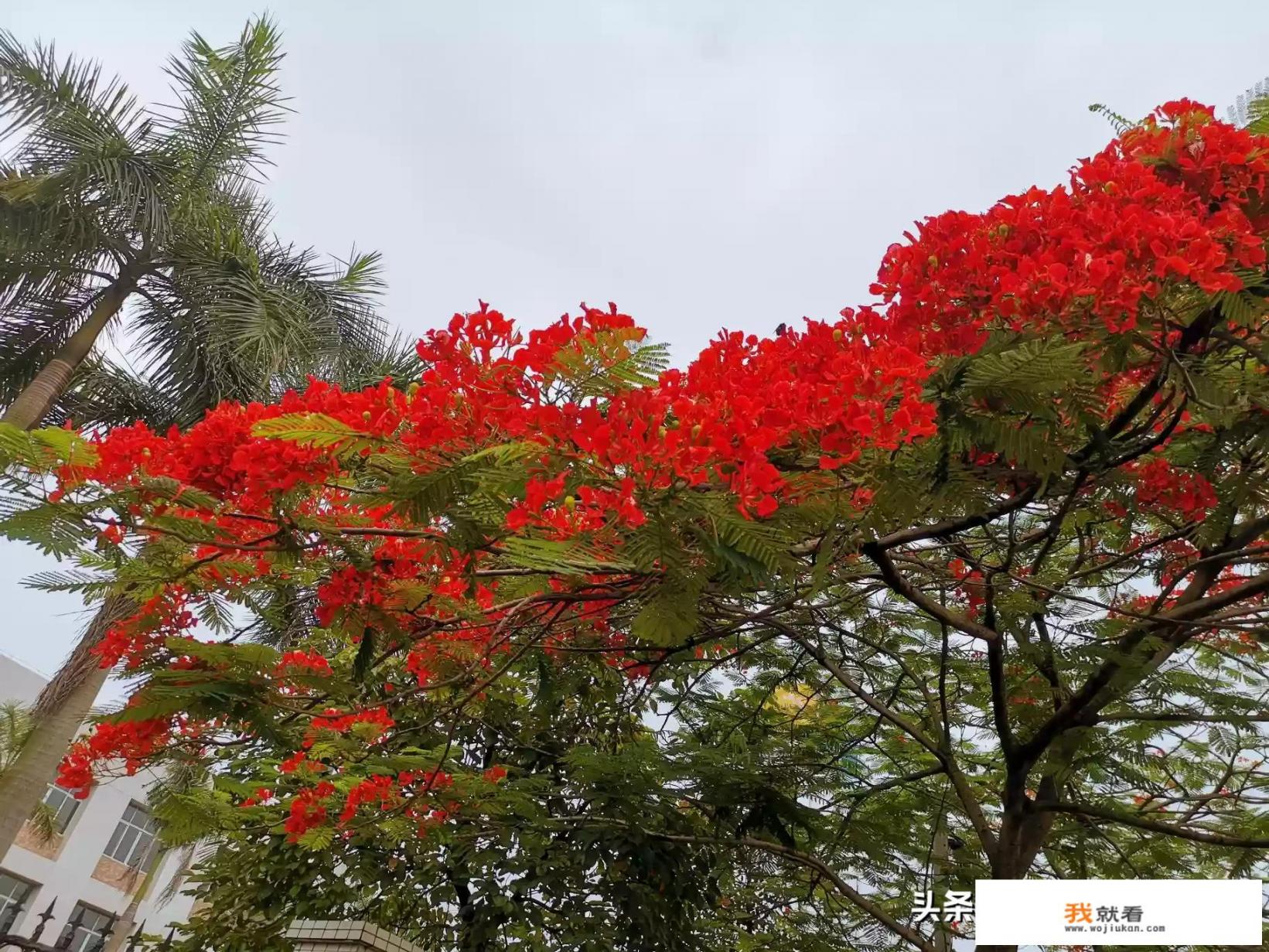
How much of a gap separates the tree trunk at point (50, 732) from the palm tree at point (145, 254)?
6.55 ft

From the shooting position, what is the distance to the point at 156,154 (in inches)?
328

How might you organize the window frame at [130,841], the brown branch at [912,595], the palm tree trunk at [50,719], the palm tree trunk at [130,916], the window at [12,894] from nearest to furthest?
the brown branch at [912,595]
the palm tree trunk at [50,719]
the palm tree trunk at [130,916]
the window at [12,894]
the window frame at [130,841]

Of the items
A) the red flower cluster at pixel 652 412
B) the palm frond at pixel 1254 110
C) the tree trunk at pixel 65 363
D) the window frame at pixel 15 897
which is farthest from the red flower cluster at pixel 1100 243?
the window frame at pixel 15 897

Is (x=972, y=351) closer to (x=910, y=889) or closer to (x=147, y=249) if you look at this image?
(x=910, y=889)

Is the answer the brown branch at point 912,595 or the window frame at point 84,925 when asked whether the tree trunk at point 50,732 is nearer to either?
the brown branch at point 912,595

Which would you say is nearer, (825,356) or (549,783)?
(825,356)

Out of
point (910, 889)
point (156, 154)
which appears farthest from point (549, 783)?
point (156, 154)

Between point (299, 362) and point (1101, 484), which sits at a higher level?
point (299, 362)

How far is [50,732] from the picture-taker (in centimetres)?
686

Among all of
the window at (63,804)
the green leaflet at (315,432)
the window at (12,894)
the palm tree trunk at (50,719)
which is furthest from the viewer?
the window at (63,804)

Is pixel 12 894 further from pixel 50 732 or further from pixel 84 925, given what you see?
pixel 50 732

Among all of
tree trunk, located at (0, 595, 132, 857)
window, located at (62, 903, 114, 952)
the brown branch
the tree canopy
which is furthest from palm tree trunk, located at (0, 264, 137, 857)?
window, located at (62, 903, 114, 952)

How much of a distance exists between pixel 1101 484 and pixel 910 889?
163 inches

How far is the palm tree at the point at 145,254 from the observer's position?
789 cm
